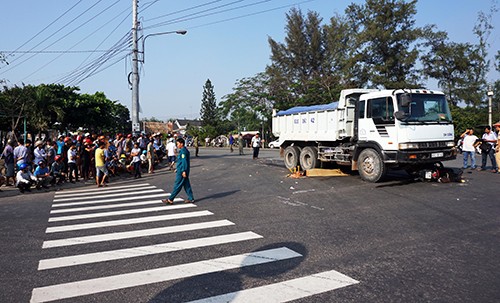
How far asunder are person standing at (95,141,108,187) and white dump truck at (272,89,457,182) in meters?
8.11

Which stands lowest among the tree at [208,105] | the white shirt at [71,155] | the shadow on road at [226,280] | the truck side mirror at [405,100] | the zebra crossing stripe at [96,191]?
the zebra crossing stripe at [96,191]

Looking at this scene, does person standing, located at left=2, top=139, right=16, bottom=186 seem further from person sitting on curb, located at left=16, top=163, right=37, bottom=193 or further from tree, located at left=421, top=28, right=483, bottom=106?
tree, located at left=421, top=28, right=483, bottom=106

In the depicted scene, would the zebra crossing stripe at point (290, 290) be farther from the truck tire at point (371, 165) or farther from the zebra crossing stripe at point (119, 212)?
the truck tire at point (371, 165)

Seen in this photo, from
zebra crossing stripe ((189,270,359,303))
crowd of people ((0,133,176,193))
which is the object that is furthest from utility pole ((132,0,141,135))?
zebra crossing stripe ((189,270,359,303))

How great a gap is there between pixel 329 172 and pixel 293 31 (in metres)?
40.5

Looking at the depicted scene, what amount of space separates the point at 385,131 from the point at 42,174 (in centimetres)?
1178

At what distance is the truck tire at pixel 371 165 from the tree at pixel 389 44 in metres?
28.5

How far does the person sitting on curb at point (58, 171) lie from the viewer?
14.1 m

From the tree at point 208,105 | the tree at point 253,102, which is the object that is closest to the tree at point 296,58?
the tree at point 253,102

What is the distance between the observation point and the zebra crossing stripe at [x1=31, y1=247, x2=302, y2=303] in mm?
4274

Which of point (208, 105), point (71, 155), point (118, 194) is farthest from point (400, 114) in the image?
point (208, 105)

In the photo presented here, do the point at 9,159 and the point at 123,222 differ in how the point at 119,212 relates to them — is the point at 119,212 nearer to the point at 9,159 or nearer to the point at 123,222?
the point at 123,222

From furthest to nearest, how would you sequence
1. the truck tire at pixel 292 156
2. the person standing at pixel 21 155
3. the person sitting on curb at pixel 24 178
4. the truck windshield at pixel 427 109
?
the truck tire at pixel 292 156 < the person standing at pixel 21 155 < the person sitting on curb at pixel 24 178 < the truck windshield at pixel 427 109

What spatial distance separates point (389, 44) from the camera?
39594 millimetres
